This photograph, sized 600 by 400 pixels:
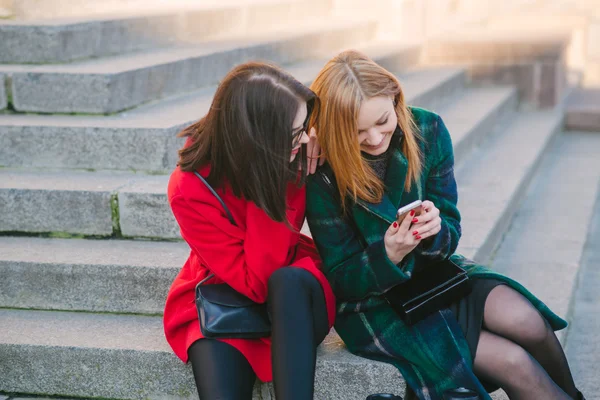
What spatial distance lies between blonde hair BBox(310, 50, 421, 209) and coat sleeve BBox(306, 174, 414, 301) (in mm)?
79

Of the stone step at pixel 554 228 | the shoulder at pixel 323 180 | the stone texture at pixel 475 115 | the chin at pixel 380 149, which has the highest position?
the chin at pixel 380 149

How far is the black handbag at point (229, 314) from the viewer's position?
8.73 ft

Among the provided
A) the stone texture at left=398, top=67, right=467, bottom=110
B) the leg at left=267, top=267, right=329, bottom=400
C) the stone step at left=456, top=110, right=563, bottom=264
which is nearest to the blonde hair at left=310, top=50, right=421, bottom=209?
the leg at left=267, top=267, right=329, bottom=400

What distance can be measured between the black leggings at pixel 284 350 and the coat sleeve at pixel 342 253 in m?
0.12

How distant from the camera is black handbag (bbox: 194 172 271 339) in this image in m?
2.66

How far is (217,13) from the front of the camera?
5969 mm

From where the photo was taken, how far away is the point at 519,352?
8.67 feet

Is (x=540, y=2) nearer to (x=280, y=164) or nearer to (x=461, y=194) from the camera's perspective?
(x=461, y=194)

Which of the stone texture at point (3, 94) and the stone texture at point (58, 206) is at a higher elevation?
the stone texture at point (3, 94)

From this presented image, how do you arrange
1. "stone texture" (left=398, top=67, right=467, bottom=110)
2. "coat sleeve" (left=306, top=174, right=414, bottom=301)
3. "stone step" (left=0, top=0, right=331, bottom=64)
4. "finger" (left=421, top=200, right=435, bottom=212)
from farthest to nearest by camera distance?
"stone texture" (left=398, top=67, right=467, bottom=110), "stone step" (left=0, top=0, right=331, bottom=64), "coat sleeve" (left=306, top=174, right=414, bottom=301), "finger" (left=421, top=200, right=435, bottom=212)

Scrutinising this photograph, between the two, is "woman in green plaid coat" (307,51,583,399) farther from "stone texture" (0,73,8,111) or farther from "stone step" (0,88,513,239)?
"stone texture" (0,73,8,111)

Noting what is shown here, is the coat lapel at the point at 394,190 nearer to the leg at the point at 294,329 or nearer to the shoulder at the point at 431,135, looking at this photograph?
the shoulder at the point at 431,135

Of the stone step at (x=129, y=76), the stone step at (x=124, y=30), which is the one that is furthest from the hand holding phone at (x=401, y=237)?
the stone step at (x=124, y=30)

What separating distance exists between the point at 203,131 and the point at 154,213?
1.00 meters
